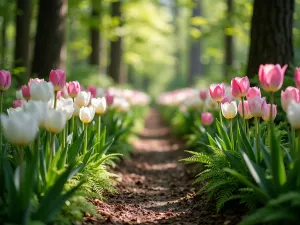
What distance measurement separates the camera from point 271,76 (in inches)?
119

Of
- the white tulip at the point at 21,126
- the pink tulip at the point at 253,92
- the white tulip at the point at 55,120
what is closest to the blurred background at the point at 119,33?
the pink tulip at the point at 253,92

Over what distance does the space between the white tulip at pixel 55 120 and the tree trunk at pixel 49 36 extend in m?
4.76

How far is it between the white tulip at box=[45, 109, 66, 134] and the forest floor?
0.89 m

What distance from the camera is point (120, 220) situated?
136 inches

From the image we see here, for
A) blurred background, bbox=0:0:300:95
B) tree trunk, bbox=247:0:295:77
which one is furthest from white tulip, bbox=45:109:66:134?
tree trunk, bbox=247:0:295:77

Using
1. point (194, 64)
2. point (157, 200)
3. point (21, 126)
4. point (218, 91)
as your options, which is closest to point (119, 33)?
point (194, 64)

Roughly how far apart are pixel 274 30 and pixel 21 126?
15.7 ft

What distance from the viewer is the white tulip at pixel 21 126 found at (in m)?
2.47

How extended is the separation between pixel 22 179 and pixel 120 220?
48.6 inches

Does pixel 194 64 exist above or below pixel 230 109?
above

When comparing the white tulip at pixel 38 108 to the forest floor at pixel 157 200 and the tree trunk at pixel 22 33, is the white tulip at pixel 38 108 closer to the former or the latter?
the forest floor at pixel 157 200

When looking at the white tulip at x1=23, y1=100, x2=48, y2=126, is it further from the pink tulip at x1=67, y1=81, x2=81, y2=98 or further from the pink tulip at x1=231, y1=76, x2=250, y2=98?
the pink tulip at x1=231, y1=76, x2=250, y2=98

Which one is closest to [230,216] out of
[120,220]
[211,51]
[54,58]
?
[120,220]

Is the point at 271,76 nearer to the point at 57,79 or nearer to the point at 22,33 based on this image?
the point at 57,79
